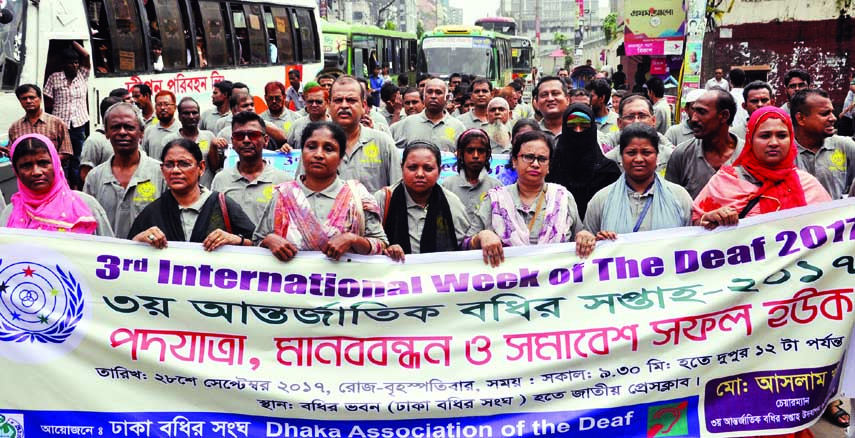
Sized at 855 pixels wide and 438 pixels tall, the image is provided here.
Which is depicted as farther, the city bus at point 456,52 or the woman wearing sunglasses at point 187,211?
the city bus at point 456,52

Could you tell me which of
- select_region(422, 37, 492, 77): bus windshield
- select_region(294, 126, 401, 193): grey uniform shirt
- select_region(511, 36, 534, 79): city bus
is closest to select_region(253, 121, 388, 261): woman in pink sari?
select_region(294, 126, 401, 193): grey uniform shirt

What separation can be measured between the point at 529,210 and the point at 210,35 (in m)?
11.8

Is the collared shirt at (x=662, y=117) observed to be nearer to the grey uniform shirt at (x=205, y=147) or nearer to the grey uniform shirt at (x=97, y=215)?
the grey uniform shirt at (x=205, y=147)

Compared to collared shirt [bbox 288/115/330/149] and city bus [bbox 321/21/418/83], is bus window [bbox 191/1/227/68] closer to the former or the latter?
city bus [bbox 321/21/418/83]

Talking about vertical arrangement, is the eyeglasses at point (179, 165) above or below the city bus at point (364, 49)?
above

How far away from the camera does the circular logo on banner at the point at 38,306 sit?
161 inches

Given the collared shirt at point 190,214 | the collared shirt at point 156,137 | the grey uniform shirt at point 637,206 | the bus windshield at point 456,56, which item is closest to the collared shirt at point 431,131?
the collared shirt at point 156,137

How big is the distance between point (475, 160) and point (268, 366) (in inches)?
73.9

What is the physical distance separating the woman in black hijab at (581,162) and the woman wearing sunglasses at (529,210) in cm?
82

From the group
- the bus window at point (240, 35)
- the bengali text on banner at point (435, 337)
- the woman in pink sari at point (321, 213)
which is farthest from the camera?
the bus window at point (240, 35)

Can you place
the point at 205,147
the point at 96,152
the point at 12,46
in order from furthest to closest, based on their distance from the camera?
1. the point at 12,46
2. the point at 205,147
3. the point at 96,152

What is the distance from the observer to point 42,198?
4.50 m

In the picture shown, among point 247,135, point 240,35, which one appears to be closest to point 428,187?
point 247,135

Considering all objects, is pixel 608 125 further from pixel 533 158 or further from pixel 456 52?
pixel 456 52
